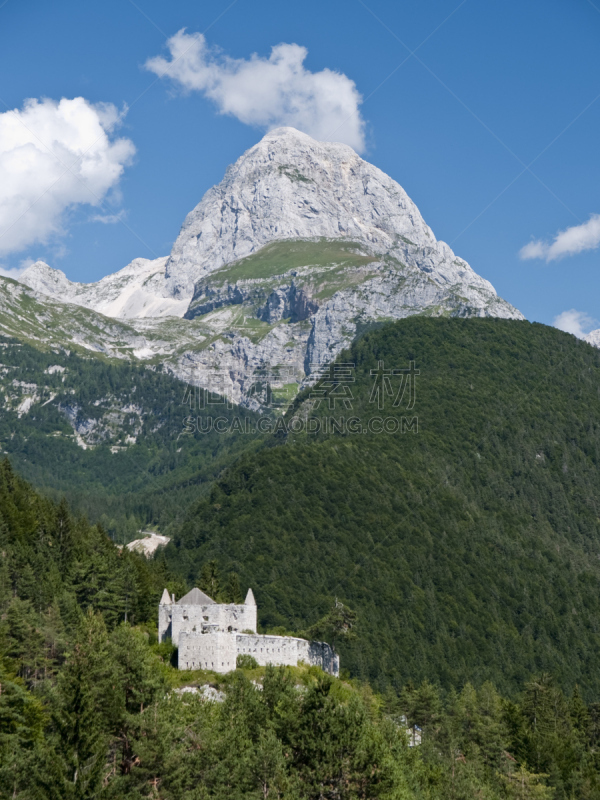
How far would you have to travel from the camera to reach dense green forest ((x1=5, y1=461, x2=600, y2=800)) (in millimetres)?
54062

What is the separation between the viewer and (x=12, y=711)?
183 ft

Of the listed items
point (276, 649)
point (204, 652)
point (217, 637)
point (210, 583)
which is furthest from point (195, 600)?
point (210, 583)

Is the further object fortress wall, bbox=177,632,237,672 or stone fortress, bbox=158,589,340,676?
stone fortress, bbox=158,589,340,676

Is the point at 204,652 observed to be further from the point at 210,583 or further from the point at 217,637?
the point at 210,583

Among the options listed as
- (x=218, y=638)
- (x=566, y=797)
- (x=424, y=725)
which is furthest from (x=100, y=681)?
(x=566, y=797)

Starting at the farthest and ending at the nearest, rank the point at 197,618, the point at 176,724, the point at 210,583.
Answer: the point at 210,583, the point at 197,618, the point at 176,724

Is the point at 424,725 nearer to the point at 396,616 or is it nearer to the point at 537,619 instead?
the point at 396,616

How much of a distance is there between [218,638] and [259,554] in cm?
10350

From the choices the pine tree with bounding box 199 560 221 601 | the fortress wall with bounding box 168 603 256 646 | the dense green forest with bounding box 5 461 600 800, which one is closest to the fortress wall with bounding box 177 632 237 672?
the fortress wall with bounding box 168 603 256 646

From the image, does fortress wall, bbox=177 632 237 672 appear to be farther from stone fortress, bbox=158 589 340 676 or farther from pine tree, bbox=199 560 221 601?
pine tree, bbox=199 560 221 601

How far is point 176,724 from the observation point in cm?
5878

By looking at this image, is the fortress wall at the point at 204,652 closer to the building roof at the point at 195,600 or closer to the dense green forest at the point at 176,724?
the dense green forest at the point at 176,724

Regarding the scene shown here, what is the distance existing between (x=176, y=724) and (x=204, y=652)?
19.2 metres

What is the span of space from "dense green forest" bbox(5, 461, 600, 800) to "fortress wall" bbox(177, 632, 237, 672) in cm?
139
